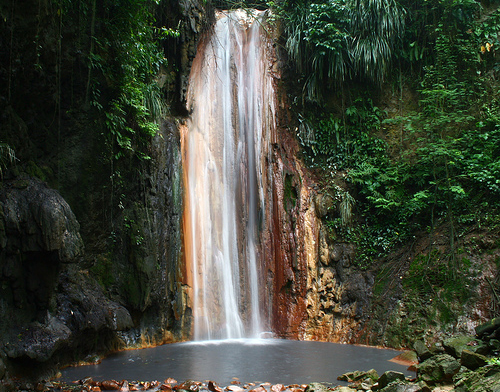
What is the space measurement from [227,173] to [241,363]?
5531mm

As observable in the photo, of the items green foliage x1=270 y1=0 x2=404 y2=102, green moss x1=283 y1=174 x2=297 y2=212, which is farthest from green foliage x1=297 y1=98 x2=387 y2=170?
green moss x1=283 y1=174 x2=297 y2=212

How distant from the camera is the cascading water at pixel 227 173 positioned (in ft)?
35.2

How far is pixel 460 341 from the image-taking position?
7066mm

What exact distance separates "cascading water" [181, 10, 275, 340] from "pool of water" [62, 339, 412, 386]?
124cm

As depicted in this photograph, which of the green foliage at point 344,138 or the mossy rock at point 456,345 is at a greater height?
the green foliage at point 344,138

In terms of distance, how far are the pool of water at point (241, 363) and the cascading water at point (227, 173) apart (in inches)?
48.8

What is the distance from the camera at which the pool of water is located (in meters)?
6.59

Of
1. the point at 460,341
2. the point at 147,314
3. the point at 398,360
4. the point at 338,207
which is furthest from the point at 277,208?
the point at 460,341

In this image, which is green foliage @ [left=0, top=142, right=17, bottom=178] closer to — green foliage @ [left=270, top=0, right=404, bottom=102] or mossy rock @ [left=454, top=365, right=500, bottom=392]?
mossy rock @ [left=454, top=365, right=500, bottom=392]

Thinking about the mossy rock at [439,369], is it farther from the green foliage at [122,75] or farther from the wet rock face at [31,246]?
the green foliage at [122,75]

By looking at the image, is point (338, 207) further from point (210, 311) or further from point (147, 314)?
point (147, 314)

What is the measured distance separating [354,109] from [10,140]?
29.5 feet

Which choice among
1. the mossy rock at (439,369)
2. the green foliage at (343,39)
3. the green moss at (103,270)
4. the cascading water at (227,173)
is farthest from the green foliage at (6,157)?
the green foliage at (343,39)

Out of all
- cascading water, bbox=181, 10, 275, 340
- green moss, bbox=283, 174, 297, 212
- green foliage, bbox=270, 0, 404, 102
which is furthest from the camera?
green foliage, bbox=270, 0, 404, 102
